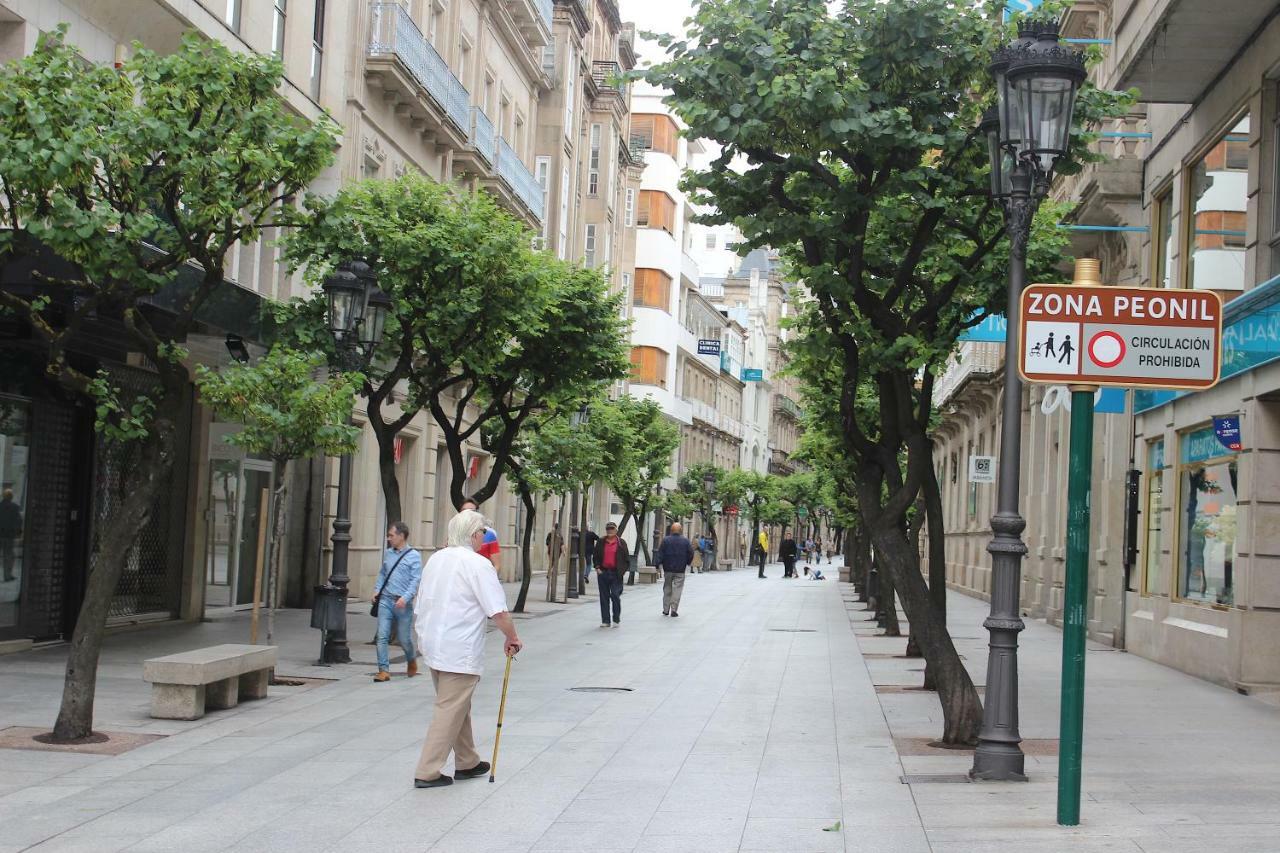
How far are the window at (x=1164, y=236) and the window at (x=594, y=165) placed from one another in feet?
115

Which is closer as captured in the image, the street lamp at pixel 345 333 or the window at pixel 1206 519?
the street lamp at pixel 345 333

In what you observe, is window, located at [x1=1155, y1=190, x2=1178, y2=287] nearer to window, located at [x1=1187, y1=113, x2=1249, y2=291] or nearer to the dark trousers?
window, located at [x1=1187, y1=113, x2=1249, y2=291]

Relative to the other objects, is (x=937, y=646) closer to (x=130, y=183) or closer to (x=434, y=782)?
(x=434, y=782)

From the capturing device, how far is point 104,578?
1153 cm

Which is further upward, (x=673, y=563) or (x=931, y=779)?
(x=673, y=563)

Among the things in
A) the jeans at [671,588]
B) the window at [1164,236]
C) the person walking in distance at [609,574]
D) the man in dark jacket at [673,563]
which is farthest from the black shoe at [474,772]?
the jeans at [671,588]

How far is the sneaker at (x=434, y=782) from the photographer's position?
9.75m

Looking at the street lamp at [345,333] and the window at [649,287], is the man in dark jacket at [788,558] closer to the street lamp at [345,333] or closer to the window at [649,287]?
the window at [649,287]

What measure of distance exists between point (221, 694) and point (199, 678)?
0.86m

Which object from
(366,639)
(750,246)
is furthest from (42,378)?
(750,246)

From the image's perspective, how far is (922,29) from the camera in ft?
44.3

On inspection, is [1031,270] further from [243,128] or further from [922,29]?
[243,128]

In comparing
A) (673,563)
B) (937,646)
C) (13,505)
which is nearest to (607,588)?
(673,563)

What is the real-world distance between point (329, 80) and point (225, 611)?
913 cm
